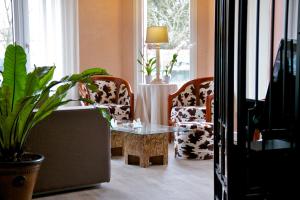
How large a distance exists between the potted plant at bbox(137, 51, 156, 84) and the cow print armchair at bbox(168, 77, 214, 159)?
0.61 metres

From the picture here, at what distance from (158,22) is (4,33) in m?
2.18

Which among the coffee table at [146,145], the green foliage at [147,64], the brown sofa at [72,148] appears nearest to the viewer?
the brown sofa at [72,148]

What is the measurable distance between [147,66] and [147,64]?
0.03 meters

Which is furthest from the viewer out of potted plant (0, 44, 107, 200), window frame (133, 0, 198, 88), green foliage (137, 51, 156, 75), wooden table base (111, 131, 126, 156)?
window frame (133, 0, 198, 88)

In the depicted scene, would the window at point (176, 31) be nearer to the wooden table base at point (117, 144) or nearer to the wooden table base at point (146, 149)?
the wooden table base at point (117, 144)

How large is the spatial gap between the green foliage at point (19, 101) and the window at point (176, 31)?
342 centimetres

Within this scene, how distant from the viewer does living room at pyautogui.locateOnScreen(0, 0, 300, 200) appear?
222 centimetres

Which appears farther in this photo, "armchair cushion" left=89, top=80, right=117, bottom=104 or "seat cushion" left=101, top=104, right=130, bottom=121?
"armchair cushion" left=89, top=80, right=117, bottom=104

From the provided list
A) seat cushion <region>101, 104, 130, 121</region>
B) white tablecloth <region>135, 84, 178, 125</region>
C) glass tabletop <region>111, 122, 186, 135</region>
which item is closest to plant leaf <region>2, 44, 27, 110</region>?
glass tabletop <region>111, 122, 186, 135</region>

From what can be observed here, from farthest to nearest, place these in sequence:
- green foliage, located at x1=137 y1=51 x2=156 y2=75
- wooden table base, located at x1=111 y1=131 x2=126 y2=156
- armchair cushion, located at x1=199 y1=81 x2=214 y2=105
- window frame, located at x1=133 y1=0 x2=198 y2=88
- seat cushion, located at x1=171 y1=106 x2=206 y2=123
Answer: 1. window frame, located at x1=133 y1=0 x2=198 y2=88
2. green foliage, located at x1=137 y1=51 x2=156 y2=75
3. armchair cushion, located at x1=199 y1=81 x2=214 y2=105
4. seat cushion, located at x1=171 y1=106 x2=206 y2=123
5. wooden table base, located at x1=111 y1=131 x2=126 y2=156

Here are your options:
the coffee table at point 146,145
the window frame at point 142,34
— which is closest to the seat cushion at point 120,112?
the window frame at point 142,34

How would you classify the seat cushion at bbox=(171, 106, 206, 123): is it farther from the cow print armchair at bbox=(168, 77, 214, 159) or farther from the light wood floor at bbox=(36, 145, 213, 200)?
the light wood floor at bbox=(36, 145, 213, 200)

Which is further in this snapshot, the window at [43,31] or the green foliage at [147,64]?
the green foliage at [147,64]

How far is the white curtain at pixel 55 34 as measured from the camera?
227 inches
